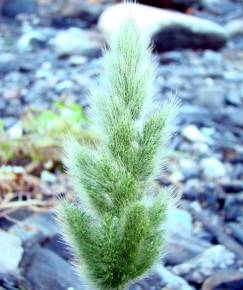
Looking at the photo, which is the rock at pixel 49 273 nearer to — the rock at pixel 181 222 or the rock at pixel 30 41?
the rock at pixel 181 222

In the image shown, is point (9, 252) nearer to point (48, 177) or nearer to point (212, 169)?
point (48, 177)

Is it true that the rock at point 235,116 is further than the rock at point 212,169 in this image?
Yes

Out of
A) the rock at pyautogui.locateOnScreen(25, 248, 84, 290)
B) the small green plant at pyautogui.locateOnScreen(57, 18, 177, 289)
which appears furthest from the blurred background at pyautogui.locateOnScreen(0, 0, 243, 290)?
the small green plant at pyautogui.locateOnScreen(57, 18, 177, 289)

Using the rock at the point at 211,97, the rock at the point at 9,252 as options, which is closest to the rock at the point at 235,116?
the rock at the point at 211,97

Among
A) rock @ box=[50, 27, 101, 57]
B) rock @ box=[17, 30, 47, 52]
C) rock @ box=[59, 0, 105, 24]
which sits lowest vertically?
rock @ box=[59, 0, 105, 24]

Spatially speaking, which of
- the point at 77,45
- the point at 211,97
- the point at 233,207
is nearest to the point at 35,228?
the point at 233,207

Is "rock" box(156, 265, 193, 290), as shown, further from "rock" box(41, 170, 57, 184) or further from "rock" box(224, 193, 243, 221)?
"rock" box(41, 170, 57, 184)
